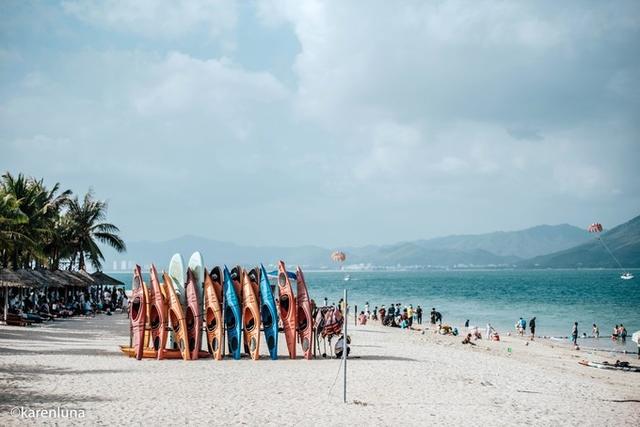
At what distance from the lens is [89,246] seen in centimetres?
3956

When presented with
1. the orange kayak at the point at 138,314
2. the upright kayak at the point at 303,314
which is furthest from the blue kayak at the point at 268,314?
the orange kayak at the point at 138,314

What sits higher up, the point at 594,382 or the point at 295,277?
the point at 295,277

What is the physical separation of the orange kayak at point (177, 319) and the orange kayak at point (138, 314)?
2.55ft

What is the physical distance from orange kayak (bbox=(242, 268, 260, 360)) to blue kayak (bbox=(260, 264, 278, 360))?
1.08 ft

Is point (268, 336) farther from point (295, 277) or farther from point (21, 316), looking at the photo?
point (21, 316)

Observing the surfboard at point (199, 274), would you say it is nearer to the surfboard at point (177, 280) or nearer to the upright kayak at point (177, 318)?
the surfboard at point (177, 280)

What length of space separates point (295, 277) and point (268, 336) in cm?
208

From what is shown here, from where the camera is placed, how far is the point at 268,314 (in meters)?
18.2

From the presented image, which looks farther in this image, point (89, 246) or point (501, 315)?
point (501, 315)

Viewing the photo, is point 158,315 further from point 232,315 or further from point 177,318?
point 232,315

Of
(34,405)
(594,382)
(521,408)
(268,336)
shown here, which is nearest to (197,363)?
(268,336)

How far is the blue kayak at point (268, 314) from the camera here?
17.8 metres

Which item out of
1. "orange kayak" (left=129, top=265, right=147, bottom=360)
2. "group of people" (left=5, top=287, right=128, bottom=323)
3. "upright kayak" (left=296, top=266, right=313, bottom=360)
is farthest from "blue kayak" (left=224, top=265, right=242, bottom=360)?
"group of people" (left=5, top=287, right=128, bottom=323)

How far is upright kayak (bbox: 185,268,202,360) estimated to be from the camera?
17188 mm
